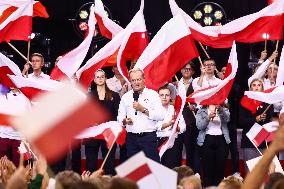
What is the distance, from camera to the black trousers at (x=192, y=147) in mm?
13305

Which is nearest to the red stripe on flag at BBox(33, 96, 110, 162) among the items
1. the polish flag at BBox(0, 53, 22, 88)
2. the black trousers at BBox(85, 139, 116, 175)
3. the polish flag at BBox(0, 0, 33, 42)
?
the polish flag at BBox(0, 53, 22, 88)

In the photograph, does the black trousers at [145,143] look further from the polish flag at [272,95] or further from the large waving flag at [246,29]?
the large waving flag at [246,29]

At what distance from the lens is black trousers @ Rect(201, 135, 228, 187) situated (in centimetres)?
1294

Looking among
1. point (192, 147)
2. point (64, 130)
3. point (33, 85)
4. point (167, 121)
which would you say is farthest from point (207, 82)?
Result: point (64, 130)

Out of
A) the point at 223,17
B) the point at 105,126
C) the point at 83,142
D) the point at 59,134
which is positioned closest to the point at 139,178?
the point at 59,134

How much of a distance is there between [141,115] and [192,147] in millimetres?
1890

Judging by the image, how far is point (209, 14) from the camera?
53.4ft

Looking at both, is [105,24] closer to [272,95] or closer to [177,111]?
[177,111]

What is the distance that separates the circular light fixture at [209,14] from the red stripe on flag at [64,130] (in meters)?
11.4

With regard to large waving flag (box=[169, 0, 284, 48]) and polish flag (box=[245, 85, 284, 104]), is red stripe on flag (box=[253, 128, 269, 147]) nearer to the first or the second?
polish flag (box=[245, 85, 284, 104])

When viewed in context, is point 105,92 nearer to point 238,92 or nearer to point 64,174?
point 238,92

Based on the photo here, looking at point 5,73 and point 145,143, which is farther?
point 5,73

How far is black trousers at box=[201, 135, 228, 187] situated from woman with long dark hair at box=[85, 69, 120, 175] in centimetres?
133

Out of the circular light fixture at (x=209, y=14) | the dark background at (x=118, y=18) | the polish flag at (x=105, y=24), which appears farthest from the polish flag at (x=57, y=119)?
the dark background at (x=118, y=18)
